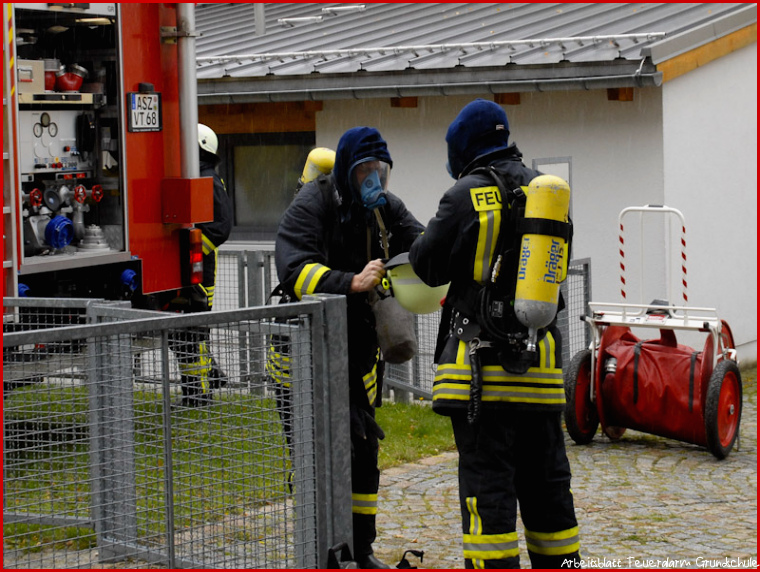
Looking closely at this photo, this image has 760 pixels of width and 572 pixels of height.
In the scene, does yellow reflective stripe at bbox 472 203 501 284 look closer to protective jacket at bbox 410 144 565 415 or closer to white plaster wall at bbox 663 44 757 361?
protective jacket at bbox 410 144 565 415

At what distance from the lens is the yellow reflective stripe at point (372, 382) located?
5.22 meters

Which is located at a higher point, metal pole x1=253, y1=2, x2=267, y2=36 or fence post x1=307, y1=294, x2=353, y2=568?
metal pole x1=253, y1=2, x2=267, y2=36

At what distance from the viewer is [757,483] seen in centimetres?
691

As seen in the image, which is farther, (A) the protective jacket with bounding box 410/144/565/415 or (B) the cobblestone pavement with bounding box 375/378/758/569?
(B) the cobblestone pavement with bounding box 375/378/758/569

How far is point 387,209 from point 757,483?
296cm

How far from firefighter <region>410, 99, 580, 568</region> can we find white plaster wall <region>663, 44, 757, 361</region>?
18.8 feet

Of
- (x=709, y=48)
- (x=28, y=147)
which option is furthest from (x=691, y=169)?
(x=28, y=147)

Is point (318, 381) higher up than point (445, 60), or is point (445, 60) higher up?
point (445, 60)

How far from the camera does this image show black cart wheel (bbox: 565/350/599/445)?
7758 mm

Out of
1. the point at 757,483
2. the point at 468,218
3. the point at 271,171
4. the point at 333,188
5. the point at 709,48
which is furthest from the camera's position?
the point at 271,171

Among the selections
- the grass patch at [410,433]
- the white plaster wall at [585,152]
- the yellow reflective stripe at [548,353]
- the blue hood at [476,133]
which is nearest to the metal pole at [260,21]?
the white plaster wall at [585,152]

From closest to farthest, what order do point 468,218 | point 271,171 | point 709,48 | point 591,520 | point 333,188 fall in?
point 468,218, point 333,188, point 591,520, point 709,48, point 271,171

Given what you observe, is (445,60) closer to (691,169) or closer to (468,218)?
(691,169)

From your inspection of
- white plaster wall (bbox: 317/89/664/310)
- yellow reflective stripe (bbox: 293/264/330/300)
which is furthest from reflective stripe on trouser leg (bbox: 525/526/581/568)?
white plaster wall (bbox: 317/89/664/310)
